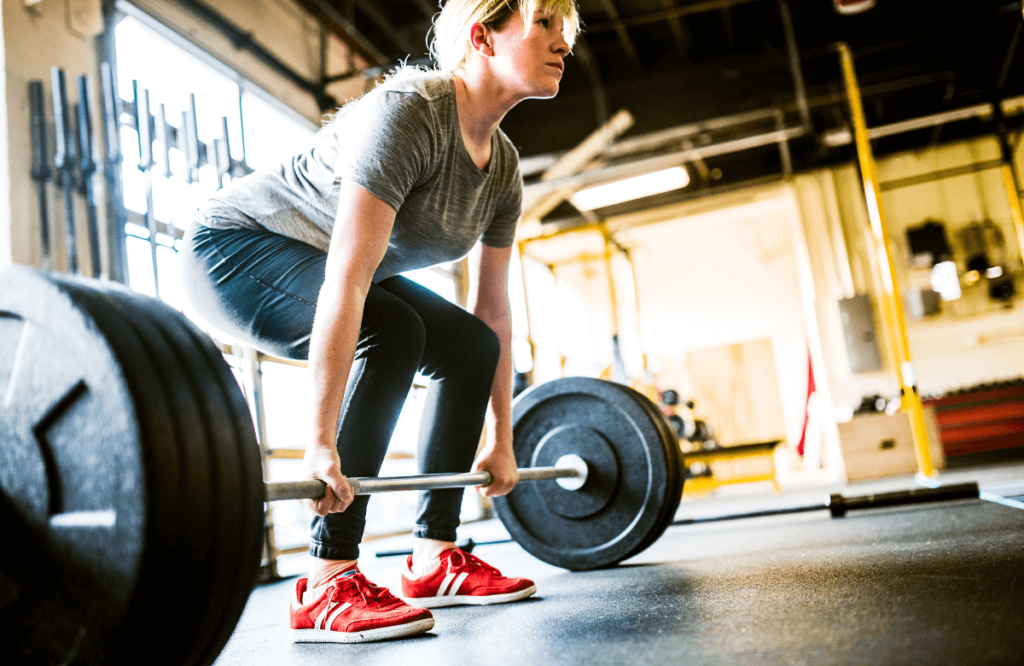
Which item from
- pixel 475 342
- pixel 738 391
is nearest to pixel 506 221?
pixel 475 342

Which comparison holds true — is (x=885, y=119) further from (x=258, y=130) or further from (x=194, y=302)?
(x=194, y=302)

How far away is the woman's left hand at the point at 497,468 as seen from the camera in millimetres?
1539

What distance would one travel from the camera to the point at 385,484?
1132 millimetres

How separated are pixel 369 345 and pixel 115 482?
554 millimetres

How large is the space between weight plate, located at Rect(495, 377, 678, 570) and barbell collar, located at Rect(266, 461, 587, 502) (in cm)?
28

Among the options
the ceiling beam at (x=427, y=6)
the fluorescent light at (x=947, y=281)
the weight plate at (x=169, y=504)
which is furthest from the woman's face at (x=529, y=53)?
the fluorescent light at (x=947, y=281)

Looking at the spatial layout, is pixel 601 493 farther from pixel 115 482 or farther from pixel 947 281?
pixel 947 281

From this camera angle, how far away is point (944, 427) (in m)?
7.34

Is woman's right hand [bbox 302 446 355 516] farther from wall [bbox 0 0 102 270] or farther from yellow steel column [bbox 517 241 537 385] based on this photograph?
yellow steel column [bbox 517 241 537 385]

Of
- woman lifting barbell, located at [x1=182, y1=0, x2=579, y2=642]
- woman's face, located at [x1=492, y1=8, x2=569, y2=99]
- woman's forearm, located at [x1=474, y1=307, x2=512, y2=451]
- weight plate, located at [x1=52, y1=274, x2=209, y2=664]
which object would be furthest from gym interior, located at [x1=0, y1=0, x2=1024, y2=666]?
woman's face, located at [x1=492, y1=8, x2=569, y2=99]

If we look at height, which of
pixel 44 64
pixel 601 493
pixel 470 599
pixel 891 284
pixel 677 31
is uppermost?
pixel 677 31

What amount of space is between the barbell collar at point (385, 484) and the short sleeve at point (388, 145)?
1.33 ft

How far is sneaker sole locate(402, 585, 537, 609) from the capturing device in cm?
148

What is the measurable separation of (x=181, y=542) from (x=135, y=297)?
0.27 meters
